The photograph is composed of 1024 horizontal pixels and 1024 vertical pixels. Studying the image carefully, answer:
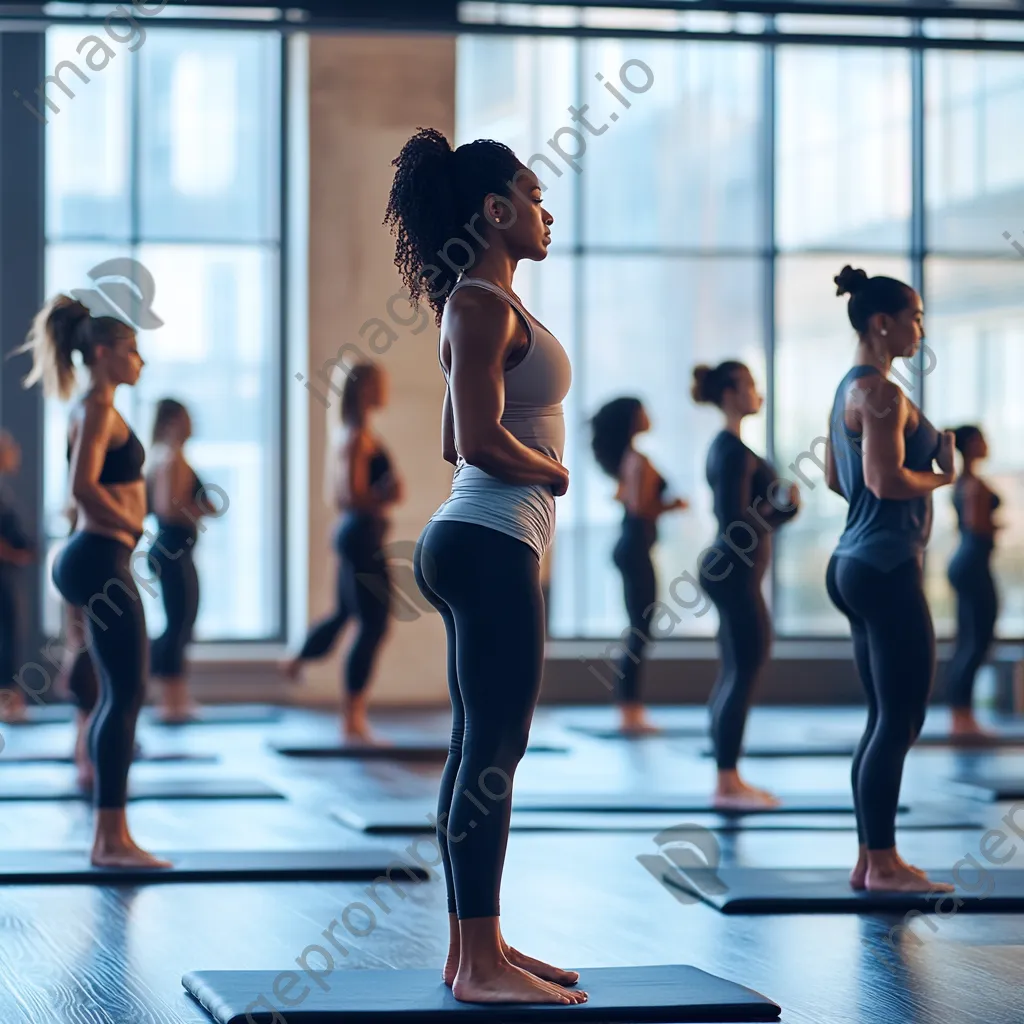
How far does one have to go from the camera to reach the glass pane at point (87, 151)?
10.0 meters

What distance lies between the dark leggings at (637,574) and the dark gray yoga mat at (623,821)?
2457mm

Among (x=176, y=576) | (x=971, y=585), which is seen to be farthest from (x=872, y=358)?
(x=176, y=576)

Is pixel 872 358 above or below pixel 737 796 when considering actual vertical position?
above

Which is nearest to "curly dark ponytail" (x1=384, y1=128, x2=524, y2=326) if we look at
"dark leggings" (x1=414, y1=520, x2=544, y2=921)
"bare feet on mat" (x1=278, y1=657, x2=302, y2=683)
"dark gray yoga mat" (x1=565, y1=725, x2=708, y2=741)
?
"dark leggings" (x1=414, y1=520, x2=544, y2=921)

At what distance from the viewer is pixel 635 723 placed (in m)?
8.18

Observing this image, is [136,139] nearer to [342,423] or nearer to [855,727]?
[342,423]

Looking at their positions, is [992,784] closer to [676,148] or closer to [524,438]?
[524,438]

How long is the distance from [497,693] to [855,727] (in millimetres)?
5840

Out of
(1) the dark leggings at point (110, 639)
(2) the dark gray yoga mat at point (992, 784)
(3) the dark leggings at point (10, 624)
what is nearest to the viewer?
(1) the dark leggings at point (110, 639)

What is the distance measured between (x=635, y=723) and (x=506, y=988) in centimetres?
524

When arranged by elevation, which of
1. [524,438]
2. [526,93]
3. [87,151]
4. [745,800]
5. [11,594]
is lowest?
[745,800]

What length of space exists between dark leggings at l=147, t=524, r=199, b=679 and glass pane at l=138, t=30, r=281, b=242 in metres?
2.86

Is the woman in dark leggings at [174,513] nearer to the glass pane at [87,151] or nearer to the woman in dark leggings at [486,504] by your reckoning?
the glass pane at [87,151]

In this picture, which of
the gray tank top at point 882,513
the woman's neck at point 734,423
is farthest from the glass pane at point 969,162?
the gray tank top at point 882,513
